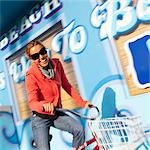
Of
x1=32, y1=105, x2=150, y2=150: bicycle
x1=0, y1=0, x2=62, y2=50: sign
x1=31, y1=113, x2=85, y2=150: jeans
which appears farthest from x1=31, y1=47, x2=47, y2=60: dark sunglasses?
x1=0, y1=0, x2=62, y2=50: sign

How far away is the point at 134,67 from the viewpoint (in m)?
3.38

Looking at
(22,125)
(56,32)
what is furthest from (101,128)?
(22,125)

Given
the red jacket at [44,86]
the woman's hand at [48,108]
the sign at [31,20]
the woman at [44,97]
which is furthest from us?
the sign at [31,20]

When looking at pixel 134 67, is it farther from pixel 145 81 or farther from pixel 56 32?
pixel 56 32

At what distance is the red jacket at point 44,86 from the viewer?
3.05 metres

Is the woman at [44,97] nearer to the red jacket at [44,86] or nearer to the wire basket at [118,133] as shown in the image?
the red jacket at [44,86]

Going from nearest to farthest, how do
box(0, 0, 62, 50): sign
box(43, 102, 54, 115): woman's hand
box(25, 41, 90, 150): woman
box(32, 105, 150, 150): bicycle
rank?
box(32, 105, 150, 150): bicycle, box(43, 102, 54, 115): woman's hand, box(25, 41, 90, 150): woman, box(0, 0, 62, 50): sign

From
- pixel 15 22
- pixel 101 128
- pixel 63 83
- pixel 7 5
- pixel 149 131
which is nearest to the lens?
pixel 101 128

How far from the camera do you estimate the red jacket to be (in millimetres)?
3047

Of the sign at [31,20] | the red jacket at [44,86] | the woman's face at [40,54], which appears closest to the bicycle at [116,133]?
the red jacket at [44,86]

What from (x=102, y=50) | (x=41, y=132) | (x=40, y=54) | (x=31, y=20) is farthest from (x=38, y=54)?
(x=31, y=20)

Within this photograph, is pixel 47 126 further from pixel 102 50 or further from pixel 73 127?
pixel 102 50

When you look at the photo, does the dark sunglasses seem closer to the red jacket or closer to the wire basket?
the red jacket

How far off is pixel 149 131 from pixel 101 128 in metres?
→ 0.63
